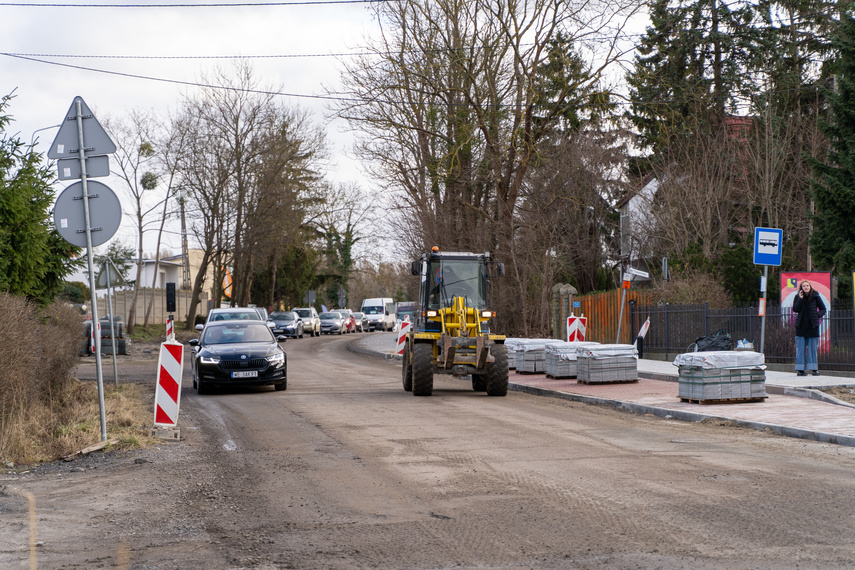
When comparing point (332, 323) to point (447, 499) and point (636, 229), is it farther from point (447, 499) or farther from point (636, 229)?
point (447, 499)

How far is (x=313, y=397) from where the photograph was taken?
1714 cm

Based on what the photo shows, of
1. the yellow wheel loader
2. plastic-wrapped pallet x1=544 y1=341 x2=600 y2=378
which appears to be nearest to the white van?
plastic-wrapped pallet x1=544 y1=341 x2=600 y2=378

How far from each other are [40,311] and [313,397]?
519cm

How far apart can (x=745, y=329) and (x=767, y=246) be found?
14.7ft

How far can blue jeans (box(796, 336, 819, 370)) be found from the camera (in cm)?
1809

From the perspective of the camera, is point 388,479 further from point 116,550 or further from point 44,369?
point 44,369

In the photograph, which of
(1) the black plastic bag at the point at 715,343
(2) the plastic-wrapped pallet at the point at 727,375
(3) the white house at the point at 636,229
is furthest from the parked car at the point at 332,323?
(2) the plastic-wrapped pallet at the point at 727,375

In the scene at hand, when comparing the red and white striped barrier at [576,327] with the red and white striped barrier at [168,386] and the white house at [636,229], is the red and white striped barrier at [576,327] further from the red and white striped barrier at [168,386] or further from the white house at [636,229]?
the white house at [636,229]

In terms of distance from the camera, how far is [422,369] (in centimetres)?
1697

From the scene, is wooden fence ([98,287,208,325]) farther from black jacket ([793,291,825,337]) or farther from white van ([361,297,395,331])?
black jacket ([793,291,825,337])

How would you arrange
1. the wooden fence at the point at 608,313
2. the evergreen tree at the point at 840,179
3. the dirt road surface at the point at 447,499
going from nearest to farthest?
1. the dirt road surface at the point at 447,499
2. the evergreen tree at the point at 840,179
3. the wooden fence at the point at 608,313

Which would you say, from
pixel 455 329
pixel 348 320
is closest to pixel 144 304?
pixel 348 320

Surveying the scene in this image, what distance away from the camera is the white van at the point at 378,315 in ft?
239

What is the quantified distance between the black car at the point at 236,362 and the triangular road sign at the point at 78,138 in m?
8.44
